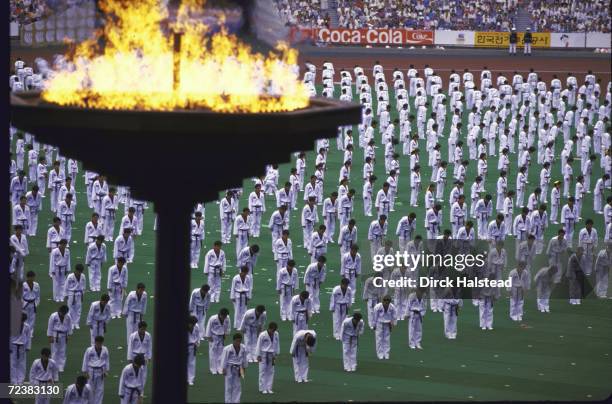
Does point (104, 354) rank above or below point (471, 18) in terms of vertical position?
below

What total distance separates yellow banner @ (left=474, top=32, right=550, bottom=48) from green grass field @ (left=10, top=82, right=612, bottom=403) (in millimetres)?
24479

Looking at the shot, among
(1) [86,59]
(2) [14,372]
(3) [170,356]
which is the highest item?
(1) [86,59]

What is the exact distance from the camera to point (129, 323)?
1773 cm

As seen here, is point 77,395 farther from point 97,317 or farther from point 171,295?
point 171,295

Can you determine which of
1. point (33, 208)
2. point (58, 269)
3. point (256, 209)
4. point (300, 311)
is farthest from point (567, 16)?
point (300, 311)

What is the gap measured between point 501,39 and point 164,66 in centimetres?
3705

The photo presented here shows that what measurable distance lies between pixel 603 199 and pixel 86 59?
733 inches

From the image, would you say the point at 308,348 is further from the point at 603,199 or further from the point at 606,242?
the point at 603,199

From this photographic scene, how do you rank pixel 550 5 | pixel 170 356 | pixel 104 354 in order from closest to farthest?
pixel 170 356 < pixel 104 354 < pixel 550 5

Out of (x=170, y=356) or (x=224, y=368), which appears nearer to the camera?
(x=170, y=356)

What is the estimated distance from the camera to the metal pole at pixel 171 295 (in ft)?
33.2

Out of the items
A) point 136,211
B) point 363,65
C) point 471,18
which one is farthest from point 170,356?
point 471,18

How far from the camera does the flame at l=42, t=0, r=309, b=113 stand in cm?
→ 1002

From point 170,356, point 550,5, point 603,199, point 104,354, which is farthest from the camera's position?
point 550,5
